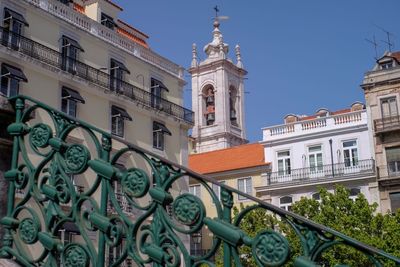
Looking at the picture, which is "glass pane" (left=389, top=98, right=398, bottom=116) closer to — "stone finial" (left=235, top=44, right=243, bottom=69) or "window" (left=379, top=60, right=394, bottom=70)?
"window" (left=379, top=60, right=394, bottom=70)

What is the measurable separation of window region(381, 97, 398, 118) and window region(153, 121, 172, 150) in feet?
40.6

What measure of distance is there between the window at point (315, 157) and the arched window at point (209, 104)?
27.7m

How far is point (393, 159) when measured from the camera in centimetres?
3156

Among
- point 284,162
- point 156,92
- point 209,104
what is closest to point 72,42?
point 156,92

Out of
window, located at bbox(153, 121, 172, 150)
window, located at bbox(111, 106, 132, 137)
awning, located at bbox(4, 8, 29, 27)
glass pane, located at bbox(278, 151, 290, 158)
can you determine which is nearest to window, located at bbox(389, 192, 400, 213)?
glass pane, located at bbox(278, 151, 290, 158)

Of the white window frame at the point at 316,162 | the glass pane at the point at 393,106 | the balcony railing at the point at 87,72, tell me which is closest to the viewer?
the balcony railing at the point at 87,72

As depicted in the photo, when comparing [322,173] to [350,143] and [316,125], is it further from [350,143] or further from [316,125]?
[316,125]

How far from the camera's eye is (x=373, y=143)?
105ft

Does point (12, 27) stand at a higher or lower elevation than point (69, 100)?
higher

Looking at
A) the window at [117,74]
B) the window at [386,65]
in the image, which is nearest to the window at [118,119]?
the window at [117,74]

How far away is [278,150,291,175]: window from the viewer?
34625 mm

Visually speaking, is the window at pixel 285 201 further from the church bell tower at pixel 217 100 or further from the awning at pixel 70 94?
the church bell tower at pixel 217 100

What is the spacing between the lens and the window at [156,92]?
2997 cm

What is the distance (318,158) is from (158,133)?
10066 millimetres
